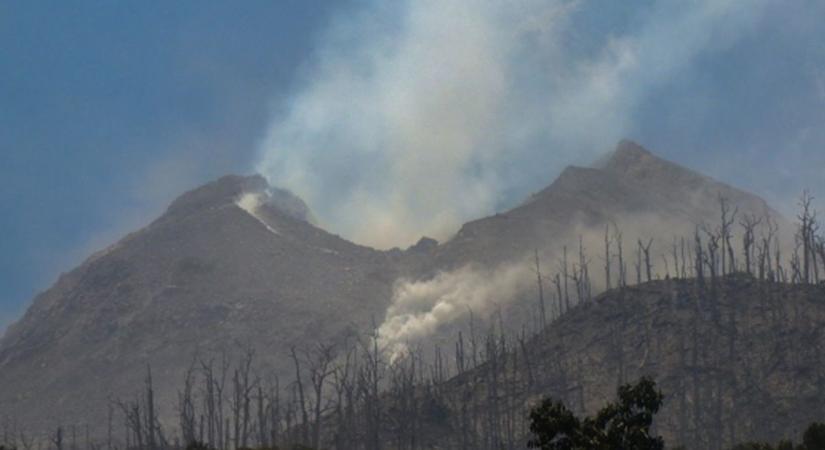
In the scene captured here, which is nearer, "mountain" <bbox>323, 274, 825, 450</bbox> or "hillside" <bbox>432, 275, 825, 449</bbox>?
"hillside" <bbox>432, 275, 825, 449</bbox>

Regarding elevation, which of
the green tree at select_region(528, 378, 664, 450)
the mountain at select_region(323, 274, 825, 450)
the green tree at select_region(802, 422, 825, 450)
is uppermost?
Result: the mountain at select_region(323, 274, 825, 450)

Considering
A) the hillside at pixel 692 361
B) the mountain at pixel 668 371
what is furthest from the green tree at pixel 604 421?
the hillside at pixel 692 361

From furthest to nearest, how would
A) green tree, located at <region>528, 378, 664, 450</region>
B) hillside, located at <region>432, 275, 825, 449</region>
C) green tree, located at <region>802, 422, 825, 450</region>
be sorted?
1. hillside, located at <region>432, 275, 825, 449</region>
2. green tree, located at <region>802, 422, 825, 450</region>
3. green tree, located at <region>528, 378, 664, 450</region>

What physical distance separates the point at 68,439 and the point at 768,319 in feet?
374

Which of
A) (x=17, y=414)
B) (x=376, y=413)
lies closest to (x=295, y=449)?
(x=376, y=413)

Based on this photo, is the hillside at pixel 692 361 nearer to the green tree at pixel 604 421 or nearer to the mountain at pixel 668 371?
the mountain at pixel 668 371

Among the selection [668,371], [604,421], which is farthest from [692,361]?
[604,421]

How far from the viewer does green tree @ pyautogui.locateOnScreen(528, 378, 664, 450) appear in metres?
26.4

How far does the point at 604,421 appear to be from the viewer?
2706cm

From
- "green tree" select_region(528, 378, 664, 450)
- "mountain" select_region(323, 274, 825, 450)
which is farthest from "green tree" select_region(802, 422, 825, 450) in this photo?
"mountain" select_region(323, 274, 825, 450)

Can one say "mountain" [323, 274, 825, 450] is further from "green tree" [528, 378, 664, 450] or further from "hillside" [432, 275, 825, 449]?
"green tree" [528, 378, 664, 450]

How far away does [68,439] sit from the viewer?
7082 inches

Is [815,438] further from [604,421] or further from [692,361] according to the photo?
[692,361]

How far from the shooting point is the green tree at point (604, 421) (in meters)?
26.4
